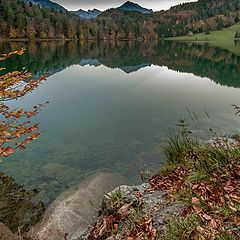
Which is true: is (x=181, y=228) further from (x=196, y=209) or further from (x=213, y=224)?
(x=196, y=209)

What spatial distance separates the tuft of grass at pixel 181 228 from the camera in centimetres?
568

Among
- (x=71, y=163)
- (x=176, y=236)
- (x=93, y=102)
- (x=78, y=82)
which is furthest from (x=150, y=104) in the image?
(x=176, y=236)

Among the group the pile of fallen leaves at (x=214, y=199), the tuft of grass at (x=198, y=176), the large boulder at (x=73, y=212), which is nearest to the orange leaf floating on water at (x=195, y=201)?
the pile of fallen leaves at (x=214, y=199)

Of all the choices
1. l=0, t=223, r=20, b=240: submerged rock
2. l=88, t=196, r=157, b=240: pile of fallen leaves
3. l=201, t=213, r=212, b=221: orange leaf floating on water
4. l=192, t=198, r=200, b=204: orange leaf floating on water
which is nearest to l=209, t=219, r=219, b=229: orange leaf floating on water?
l=201, t=213, r=212, b=221: orange leaf floating on water

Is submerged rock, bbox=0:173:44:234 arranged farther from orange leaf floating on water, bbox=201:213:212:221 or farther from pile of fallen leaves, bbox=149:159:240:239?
orange leaf floating on water, bbox=201:213:212:221

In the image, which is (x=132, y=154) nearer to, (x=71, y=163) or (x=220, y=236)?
(x=71, y=163)

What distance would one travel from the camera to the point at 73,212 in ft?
37.5

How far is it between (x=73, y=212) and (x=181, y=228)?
645 cm

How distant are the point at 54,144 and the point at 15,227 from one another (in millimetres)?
8886

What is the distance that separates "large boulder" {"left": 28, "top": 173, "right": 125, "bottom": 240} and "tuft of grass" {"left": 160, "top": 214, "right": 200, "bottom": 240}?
4.09 metres

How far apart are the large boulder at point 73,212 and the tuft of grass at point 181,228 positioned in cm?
409

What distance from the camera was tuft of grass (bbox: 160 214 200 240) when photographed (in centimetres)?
568

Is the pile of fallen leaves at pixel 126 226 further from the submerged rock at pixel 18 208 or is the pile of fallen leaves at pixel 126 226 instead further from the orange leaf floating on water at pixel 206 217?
the submerged rock at pixel 18 208

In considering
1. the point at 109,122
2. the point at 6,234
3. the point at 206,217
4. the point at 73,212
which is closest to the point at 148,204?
the point at 206,217
